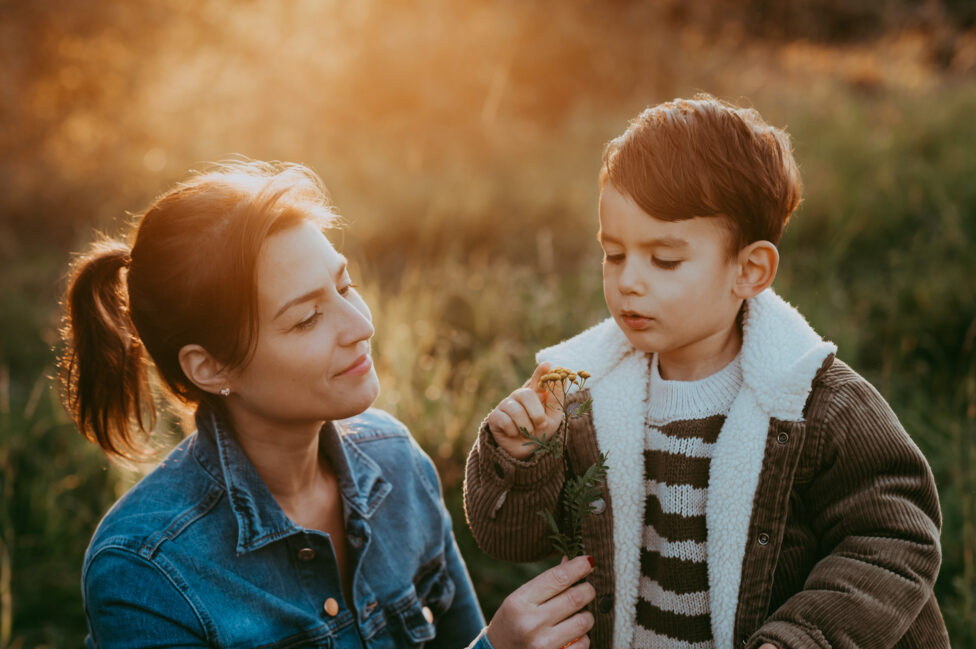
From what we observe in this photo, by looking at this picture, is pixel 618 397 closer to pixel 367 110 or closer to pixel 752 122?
pixel 752 122

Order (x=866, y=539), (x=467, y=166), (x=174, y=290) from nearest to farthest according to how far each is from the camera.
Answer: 1. (x=866, y=539)
2. (x=174, y=290)
3. (x=467, y=166)

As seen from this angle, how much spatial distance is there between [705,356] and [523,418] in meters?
0.49

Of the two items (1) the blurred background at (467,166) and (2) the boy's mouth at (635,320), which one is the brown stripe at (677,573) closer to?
(2) the boy's mouth at (635,320)

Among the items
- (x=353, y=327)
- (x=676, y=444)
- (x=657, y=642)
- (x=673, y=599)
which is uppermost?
(x=353, y=327)

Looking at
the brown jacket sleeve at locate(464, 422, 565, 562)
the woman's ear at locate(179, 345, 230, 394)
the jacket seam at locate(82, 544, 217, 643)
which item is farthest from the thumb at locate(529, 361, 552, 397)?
the jacket seam at locate(82, 544, 217, 643)

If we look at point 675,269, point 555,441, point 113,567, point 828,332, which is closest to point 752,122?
point 675,269

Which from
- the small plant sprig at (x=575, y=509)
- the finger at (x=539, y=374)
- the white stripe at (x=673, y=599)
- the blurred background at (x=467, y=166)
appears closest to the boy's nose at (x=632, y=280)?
the finger at (x=539, y=374)

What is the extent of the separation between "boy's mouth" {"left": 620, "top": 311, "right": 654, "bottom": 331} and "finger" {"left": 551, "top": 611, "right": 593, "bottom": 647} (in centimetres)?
65

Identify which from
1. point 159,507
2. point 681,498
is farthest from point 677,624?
point 159,507

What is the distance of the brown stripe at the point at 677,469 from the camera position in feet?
5.69

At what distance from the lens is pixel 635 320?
5.44ft

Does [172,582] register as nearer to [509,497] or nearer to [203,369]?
[203,369]

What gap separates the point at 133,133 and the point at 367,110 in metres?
2.71

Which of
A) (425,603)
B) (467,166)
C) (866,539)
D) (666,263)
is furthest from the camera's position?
(467,166)
